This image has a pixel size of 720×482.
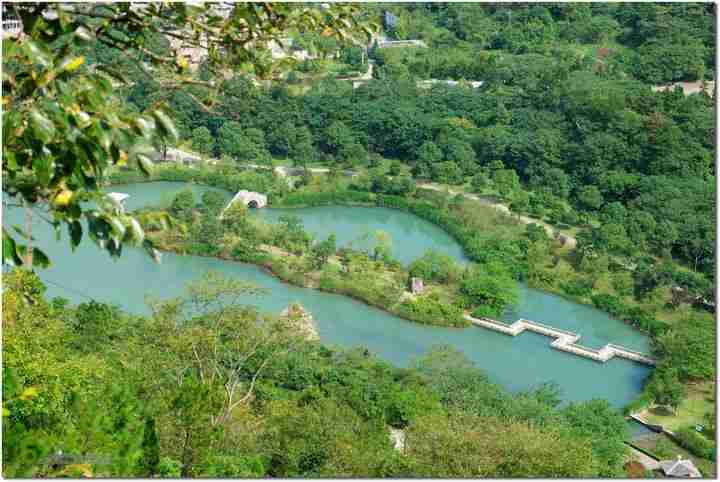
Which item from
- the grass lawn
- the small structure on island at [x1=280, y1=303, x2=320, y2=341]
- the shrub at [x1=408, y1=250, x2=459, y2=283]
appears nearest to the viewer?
the small structure on island at [x1=280, y1=303, x2=320, y2=341]

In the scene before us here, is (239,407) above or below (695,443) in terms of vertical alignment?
above

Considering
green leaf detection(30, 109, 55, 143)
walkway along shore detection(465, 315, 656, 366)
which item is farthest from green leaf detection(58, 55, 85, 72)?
walkway along shore detection(465, 315, 656, 366)

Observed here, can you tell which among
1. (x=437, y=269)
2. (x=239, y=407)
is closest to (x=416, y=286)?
(x=437, y=269)

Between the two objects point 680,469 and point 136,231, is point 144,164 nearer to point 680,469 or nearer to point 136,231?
point 136,231

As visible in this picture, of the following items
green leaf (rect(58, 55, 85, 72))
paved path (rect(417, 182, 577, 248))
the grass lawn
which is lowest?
paved path (rect(417, 182, 577, 248))

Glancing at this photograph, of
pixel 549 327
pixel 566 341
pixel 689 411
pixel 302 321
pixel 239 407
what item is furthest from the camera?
pixel 549 327

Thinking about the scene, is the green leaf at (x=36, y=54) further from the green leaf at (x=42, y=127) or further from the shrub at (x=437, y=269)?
the shrub at (x=437, y=269)

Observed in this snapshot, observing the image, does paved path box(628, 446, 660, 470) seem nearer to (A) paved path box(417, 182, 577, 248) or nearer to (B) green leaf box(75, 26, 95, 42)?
(A) paved path box(417, 182, 577, 248)

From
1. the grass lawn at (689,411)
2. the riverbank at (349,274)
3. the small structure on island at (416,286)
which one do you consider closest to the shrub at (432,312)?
the riverbank at (349,274)

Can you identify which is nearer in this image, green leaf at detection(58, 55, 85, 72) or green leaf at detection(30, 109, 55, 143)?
green leaf at detection(30, 109, 55, 143)
